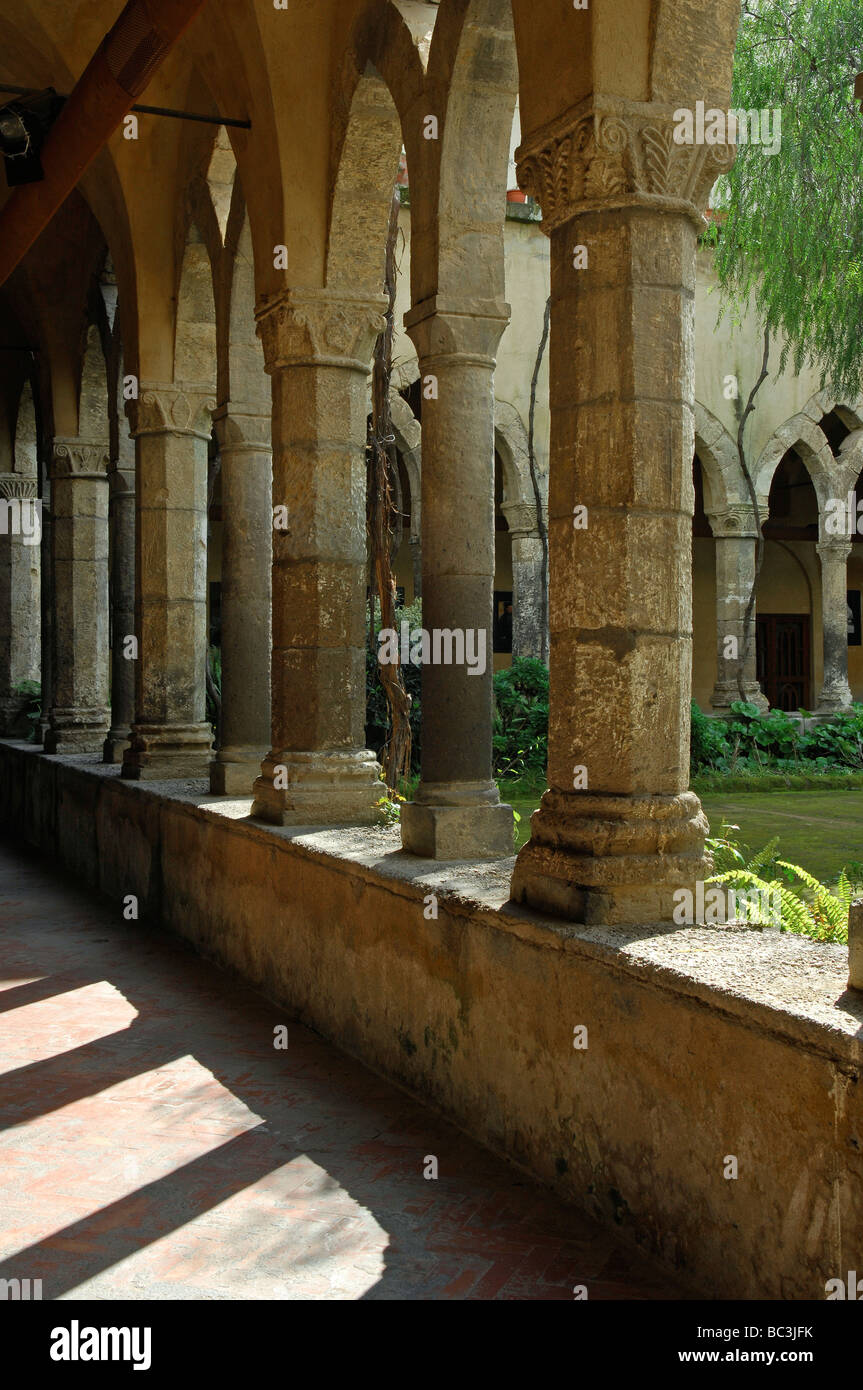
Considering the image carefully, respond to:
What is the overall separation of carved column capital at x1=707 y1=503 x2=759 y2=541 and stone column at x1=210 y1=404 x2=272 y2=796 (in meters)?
9.54

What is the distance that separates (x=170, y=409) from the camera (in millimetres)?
8156

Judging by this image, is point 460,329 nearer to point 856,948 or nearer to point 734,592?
point 856,948

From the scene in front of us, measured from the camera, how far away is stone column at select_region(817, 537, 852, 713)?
15781 mm

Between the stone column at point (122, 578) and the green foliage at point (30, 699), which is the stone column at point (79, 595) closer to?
the stone column at point (122, 578)

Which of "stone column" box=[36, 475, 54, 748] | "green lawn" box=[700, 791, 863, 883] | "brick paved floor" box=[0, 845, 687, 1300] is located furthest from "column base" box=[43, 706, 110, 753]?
"brick paved floor" box=[0, 845, 687, 1300]

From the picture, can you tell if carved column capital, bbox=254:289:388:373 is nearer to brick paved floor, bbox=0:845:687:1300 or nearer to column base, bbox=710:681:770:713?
brick paved floor, bbox=0:845:687:1300

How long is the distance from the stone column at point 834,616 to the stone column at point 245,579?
32.9 feet

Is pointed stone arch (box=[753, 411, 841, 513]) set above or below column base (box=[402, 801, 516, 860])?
above

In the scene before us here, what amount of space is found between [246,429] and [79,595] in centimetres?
431

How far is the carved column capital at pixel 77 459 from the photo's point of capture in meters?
10.9

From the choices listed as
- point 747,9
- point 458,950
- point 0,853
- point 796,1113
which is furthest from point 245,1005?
point 747,9

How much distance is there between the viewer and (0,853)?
33.7 ft
